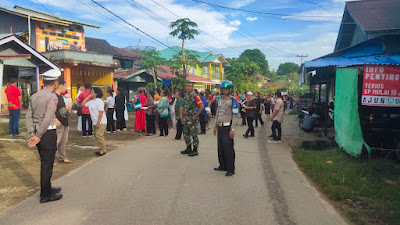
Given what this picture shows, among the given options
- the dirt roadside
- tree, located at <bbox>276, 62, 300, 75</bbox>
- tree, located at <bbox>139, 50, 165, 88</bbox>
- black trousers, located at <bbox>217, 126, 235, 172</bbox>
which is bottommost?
the dirt roadside

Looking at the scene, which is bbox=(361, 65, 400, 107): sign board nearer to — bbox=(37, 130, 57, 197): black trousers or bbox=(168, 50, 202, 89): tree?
bbox=(37, 130, 57, 197): black trousers

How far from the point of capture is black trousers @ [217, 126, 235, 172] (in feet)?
20.2

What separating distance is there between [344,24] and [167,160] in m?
11.9

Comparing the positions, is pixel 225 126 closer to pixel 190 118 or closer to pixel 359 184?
pixel 190 118

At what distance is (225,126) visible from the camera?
6.35 metres

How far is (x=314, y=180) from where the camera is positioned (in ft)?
19.3

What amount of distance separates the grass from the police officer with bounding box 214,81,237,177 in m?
1.71

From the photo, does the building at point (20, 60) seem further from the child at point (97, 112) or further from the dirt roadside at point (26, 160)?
the child at point (97, 112)

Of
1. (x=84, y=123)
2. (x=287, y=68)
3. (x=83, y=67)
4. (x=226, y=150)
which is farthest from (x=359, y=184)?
(x=287, y=68)

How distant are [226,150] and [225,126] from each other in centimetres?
50

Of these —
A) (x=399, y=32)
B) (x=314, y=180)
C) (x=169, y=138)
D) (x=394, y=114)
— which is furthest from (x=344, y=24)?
(x=314, y=180)

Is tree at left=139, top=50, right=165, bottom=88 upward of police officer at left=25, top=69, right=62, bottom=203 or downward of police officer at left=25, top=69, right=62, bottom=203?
upward

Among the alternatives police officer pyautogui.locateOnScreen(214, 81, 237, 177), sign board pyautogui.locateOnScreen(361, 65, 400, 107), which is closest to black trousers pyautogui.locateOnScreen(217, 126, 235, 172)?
police officer pyautogui.locateOnScreen(214, 81, 237, 177)

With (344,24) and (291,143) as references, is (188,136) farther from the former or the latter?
(344,24)
